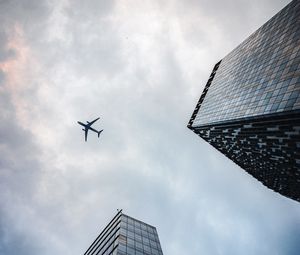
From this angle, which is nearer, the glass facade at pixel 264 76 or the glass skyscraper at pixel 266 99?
the glass facade at pixel 264 76

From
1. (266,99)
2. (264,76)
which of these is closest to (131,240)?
(266,99)

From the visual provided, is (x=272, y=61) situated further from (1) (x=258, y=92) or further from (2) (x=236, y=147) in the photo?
(2) (x=236, y=147)

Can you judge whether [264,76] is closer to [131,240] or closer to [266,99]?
[266,99]

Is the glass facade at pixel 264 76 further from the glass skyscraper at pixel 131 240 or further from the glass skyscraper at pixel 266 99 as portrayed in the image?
the glass skyscraper at pixel 131 240

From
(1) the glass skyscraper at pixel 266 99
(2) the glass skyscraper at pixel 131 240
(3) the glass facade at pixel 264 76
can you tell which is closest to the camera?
(2) the glass skyscraper at pixel 131 240

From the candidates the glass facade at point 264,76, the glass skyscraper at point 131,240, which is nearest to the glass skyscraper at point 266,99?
the glass facade at point 264,76

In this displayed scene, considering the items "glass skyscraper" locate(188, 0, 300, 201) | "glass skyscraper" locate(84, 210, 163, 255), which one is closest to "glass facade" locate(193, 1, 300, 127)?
"glass skyscraper" locate(188, 0, 300, 201)

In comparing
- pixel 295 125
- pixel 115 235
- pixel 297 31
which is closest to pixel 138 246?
pixel 115 235
